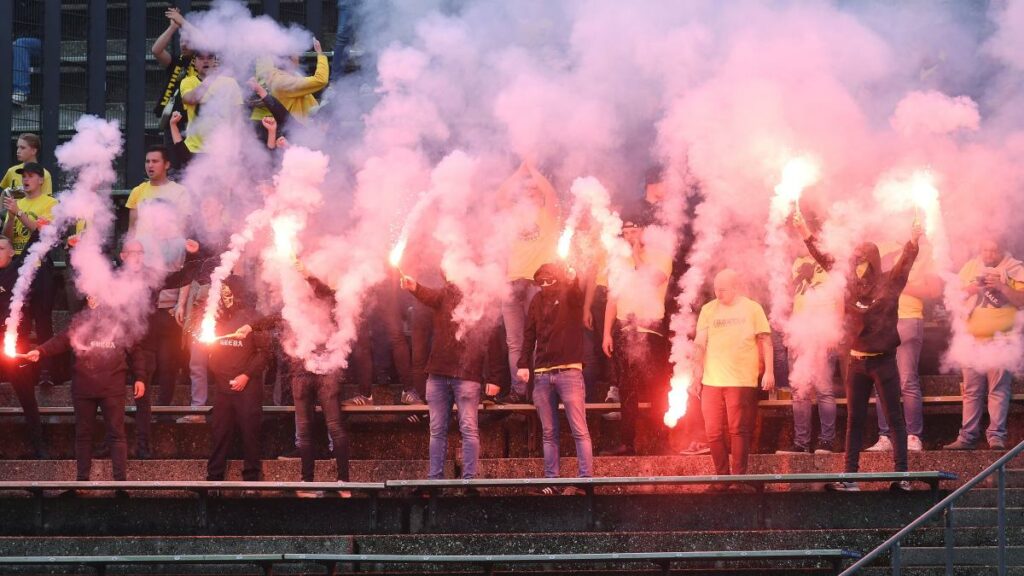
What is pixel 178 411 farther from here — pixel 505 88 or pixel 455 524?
pixel 505 88

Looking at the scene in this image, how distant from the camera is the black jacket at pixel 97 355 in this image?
9.90 metres

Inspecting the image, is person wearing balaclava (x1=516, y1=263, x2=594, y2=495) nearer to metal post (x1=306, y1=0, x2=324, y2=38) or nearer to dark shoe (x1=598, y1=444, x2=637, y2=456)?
dark shoe (x1=598, y1=444, x2=637, y2=456)

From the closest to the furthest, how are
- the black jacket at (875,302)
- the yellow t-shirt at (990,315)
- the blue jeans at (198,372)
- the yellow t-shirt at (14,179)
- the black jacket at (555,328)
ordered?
the black jacket at (875,302), the black jacket at (555,328), the yellow t-shirt at (990,315), the blue jeans at (198,372), the yellow t-shirt at (14,179)

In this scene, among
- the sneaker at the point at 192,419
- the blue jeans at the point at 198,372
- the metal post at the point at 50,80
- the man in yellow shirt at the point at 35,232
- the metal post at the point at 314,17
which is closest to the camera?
the sneaker at the point at 192,419

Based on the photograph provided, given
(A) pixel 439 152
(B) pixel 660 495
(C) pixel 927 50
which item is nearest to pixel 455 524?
(B) pixel 660 495

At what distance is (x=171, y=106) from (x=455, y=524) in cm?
521

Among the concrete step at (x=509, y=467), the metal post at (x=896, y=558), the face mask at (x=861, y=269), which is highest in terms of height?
the face mask at (x=861, y=269)

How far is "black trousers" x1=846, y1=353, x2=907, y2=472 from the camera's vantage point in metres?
9.22

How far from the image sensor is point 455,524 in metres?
9.23

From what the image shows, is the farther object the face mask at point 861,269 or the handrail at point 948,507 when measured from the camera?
the face mask at point 861,269

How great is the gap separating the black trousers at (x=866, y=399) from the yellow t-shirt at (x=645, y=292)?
1526mm

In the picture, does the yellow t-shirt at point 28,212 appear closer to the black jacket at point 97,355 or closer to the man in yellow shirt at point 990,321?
the black jacket at point 97,355

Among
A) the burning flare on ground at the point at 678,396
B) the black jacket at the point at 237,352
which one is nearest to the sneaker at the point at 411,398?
the black jacket at the point at 237,352

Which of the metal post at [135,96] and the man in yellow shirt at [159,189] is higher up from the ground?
the metal post at [135,96]
